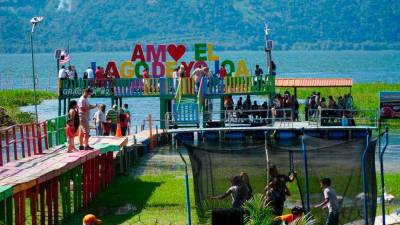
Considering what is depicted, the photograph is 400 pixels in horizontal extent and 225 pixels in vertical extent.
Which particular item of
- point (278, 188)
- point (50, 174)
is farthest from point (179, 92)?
point (278, 188)

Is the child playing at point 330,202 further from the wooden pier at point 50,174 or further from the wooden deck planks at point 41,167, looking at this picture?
the wooden deck planks at point 41,167

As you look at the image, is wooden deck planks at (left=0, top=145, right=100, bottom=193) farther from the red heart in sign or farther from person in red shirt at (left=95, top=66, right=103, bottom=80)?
the red heart in sign

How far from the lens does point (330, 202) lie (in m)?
19.6

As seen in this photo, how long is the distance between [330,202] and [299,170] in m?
1.28

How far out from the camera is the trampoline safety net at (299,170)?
67.2ft

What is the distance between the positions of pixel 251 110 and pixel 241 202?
2443 cm

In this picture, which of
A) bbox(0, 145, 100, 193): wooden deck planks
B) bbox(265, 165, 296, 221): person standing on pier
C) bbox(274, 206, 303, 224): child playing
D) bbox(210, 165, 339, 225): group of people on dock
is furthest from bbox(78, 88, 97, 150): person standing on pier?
bbox(274, 206, 303, 224): child playing

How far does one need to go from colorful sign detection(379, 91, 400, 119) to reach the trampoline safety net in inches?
1270

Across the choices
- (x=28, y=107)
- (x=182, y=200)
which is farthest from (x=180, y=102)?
(x=28, y=107)

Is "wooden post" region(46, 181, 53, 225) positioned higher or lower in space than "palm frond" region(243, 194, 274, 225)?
lower

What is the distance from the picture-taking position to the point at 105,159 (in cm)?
3152

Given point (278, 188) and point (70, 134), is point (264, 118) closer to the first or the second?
point (70, 134)

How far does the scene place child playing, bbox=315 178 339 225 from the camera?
64.3 ft

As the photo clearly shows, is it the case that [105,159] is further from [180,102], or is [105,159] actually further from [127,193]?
[180,102]
